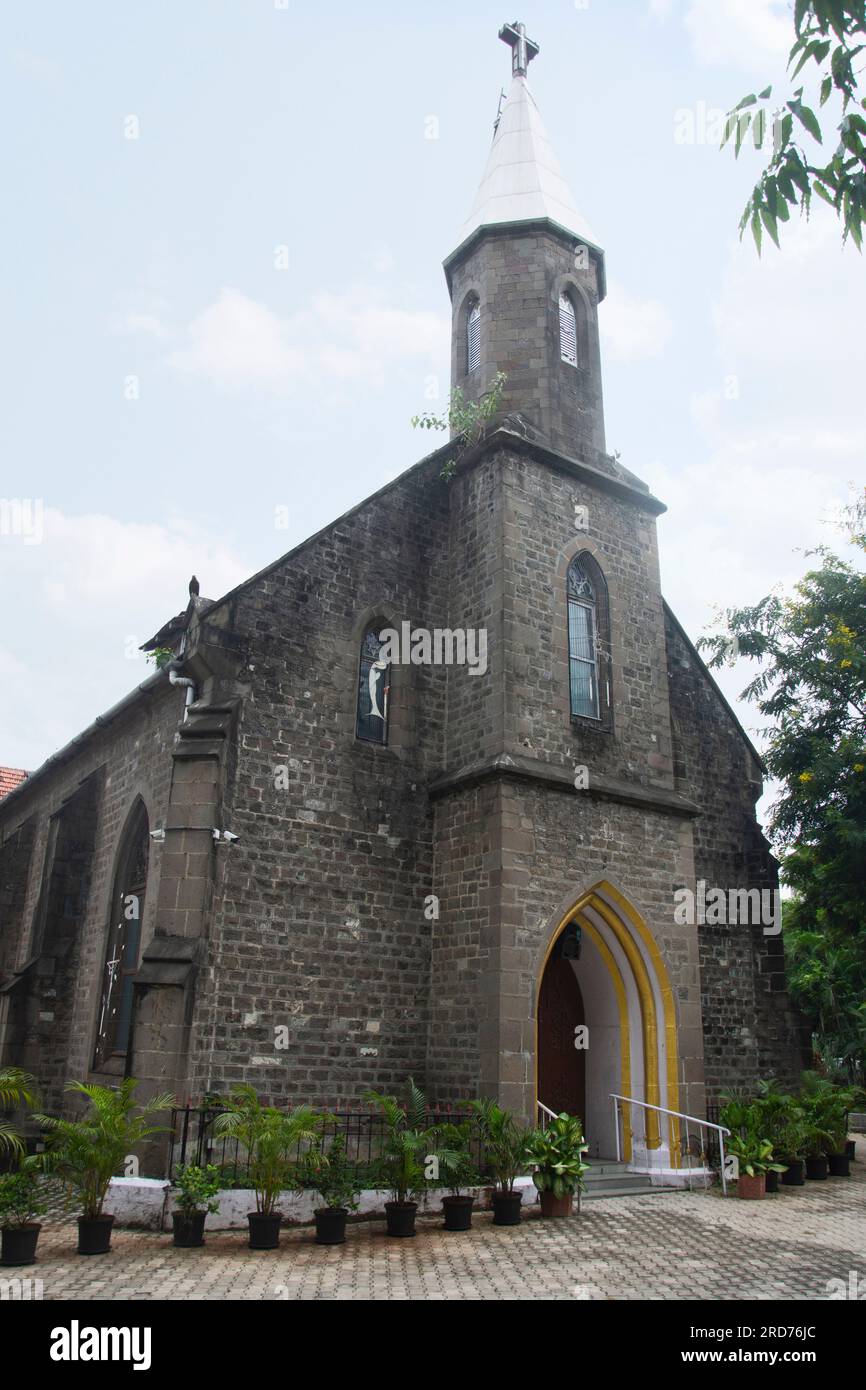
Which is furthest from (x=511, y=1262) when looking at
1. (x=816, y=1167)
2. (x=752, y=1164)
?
(x=816, y=1167)

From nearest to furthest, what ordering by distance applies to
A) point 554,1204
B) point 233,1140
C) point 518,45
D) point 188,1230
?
point 188,1230, point 233,1140, point 554,1204, point 518,45

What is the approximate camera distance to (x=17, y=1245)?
848cm

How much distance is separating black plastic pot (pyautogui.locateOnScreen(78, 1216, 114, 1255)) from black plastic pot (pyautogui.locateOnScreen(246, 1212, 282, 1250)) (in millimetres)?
1291

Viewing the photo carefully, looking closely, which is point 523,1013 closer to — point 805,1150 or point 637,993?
point 637,993

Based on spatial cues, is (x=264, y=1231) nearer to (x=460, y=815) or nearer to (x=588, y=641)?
(x=460, y=815)

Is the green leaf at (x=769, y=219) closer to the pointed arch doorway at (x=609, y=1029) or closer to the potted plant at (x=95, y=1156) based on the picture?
the potted plant at (x=95, y=1156)

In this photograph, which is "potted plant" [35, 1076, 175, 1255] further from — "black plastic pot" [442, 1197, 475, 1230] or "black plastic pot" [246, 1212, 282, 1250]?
"black plastic pot" [442, 1197, 475, 1230]

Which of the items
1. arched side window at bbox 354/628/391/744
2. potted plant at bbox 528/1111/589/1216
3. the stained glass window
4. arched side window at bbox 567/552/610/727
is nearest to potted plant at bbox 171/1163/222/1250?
potted plant at bbox 528/1111/589/1216

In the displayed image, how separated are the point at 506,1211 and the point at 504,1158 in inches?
20.3

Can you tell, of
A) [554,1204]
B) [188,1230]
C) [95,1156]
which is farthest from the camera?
[554,1204]

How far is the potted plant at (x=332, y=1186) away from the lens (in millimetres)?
9828

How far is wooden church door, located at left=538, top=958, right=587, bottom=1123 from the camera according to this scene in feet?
48.4

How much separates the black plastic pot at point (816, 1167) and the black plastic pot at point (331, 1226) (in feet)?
26.8

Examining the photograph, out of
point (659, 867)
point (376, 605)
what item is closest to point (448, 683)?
point (376, 605)
